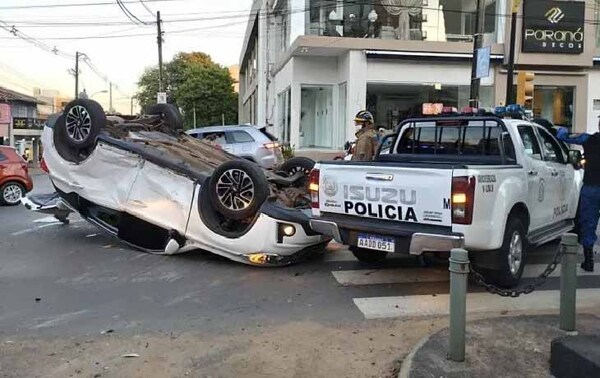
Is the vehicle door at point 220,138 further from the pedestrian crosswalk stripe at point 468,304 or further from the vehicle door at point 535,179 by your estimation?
the pedestrian crosswalk stripe at point 468,304

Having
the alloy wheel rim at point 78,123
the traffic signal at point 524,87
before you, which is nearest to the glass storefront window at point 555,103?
the traffic signal at point 524,87

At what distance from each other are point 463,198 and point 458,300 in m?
1.68

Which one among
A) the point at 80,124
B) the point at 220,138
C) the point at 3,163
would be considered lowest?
the point at 3,163

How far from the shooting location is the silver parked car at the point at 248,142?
16.9 meters

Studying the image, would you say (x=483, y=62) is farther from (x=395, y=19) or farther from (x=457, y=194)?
(x=395, y=19)

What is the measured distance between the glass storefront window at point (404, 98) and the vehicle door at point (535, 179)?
14.8 meters

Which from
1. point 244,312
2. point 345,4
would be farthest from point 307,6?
point 244,312

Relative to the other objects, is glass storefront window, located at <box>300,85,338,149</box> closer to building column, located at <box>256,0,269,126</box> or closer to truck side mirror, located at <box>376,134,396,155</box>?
building column, located at <box>256,0,269,126</box>

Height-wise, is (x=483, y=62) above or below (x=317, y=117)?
above

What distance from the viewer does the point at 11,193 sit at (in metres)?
15.1

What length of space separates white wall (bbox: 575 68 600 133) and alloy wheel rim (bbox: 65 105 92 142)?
65.6 feet

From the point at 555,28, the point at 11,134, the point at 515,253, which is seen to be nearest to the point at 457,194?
the point at 515,253

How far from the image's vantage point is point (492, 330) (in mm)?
4992

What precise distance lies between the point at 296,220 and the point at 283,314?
1.77 m
